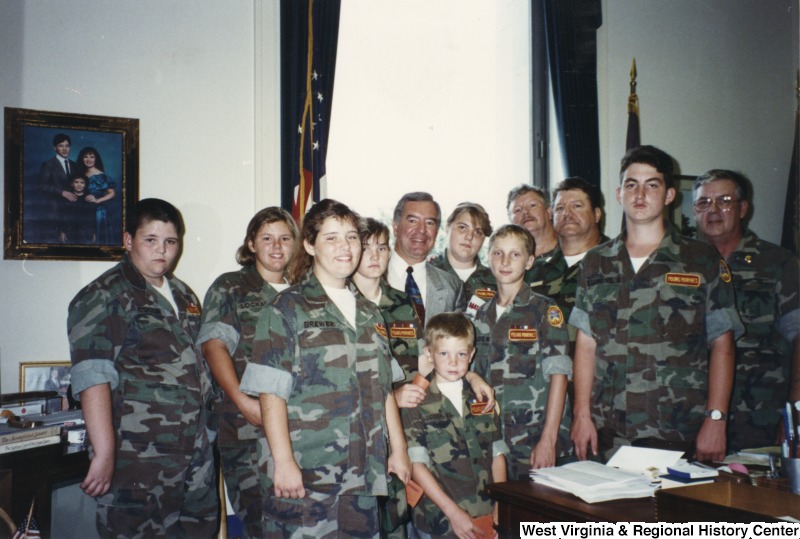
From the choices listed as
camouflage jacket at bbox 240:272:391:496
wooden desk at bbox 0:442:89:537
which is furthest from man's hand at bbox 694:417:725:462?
wooden desk at bbox 0:442:89:537

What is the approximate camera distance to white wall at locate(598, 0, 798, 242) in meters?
4.62

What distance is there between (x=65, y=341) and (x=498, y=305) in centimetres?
226

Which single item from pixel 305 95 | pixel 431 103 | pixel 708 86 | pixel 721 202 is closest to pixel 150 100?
pixel 305 95

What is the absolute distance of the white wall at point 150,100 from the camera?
303 cm

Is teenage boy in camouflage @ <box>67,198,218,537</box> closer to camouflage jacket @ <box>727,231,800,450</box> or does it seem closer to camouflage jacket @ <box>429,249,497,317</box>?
camouflage jacket @ <box>429,249,497,317</box>

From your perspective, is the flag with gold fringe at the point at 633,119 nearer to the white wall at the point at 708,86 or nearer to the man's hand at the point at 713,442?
the white wall at the point at 708,86

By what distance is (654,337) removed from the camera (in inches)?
92.6

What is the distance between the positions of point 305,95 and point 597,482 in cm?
278

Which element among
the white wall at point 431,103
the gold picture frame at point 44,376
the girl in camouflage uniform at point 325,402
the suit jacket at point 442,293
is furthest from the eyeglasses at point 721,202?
the gold picture frame at point 44,376

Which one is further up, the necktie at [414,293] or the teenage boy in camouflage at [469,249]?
the teenage boy in camouflage at [469,249]

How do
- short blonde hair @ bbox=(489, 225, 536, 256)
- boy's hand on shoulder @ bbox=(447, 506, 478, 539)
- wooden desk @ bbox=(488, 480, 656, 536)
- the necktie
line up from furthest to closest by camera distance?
the necktie, short blonde hair @ bbox=(489, 225, 536, 256), boy's hand on shoulder @ bbox=(447, 506, 478, 539), wooden desk @ bbox=(488, 480, 656, 536)

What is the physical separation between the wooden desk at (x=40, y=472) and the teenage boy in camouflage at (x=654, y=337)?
2059 millimetres

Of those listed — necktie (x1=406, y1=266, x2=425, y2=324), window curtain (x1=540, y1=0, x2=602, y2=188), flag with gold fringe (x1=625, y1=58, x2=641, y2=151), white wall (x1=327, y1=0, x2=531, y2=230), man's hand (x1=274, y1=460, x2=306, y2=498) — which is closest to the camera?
man's hand (x1=274, y1=460, x2=306, y2=498)

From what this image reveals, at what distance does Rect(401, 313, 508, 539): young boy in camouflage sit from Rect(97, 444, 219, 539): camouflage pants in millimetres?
907
